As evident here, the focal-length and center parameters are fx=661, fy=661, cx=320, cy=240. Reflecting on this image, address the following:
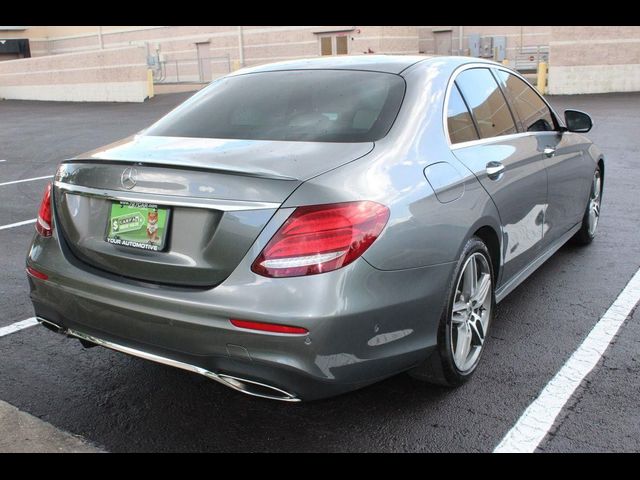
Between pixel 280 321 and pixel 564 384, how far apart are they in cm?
166

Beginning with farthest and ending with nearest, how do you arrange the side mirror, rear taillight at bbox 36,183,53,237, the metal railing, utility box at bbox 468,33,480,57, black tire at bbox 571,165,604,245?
1. the metal railing
2. utility box at bbox 468,33,480,57
3. black tire at bbox 571,165,604,245
4. the side mirror
5. rear taillight at bbox 36,183,53,237

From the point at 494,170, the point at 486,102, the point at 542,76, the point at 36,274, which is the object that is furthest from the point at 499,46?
the point at 36,274

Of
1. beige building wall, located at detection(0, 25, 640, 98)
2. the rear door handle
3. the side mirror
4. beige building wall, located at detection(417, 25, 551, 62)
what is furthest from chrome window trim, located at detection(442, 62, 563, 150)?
beige building wall, located at detection(417, 25, 551, 62)

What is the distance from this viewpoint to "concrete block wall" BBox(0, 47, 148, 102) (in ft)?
91.6

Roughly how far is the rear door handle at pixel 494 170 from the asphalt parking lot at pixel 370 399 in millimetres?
987

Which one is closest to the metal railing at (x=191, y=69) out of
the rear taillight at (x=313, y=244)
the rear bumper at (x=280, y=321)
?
the rear bumper at (x=280, y=321)

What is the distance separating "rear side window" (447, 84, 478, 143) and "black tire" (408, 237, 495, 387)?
1.76 ft

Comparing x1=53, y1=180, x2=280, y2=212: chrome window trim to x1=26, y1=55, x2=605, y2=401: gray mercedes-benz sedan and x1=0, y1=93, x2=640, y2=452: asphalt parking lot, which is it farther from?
x1=0, y1=93, x2=640, y2=452: asphalt parking lot

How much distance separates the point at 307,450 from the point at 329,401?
0.44 meters

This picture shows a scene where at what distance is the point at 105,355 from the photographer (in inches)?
146

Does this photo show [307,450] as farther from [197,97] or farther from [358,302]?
[197,97]

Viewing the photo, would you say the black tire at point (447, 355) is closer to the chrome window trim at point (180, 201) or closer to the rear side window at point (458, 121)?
the rear side window at point (458, 121)

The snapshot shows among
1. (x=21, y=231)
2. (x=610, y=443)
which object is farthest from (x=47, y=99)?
(x=610, y=443)

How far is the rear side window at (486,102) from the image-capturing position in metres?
3.63
